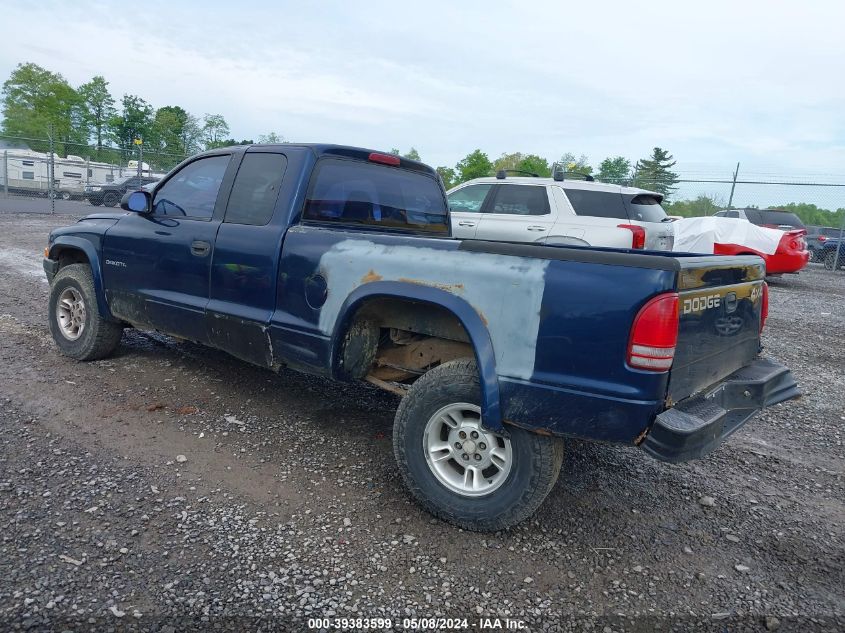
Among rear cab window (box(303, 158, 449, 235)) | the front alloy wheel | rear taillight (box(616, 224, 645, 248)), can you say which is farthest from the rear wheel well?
rear taillight (box(616, 224, 645, 248))

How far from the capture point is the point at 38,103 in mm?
58062

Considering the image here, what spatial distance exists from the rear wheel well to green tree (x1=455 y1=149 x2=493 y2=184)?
32699 millimetres

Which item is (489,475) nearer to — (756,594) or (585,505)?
(585,505)

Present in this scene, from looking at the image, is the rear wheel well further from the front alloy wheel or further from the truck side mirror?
the front alloy wheel

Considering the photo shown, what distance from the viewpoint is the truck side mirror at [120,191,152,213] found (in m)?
4.50

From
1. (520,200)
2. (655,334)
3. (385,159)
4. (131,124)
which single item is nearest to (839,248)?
(520,200)

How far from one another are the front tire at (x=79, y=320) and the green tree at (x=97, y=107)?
6458 centimetres

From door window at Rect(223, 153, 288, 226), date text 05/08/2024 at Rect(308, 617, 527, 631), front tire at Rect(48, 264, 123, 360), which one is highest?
door window at Rect(223, 153, 288, 226)

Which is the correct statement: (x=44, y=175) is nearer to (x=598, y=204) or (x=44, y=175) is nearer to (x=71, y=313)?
(x=71, y=313)

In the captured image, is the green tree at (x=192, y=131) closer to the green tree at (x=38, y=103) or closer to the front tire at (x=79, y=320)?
the green tree at (x=38, y=103)

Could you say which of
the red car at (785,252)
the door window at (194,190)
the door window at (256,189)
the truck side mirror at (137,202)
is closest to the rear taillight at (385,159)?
the door window at (256,189)

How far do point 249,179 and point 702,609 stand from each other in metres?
3.51

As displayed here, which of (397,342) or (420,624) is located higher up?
(397,342)

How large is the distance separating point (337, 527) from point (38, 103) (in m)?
69.5
